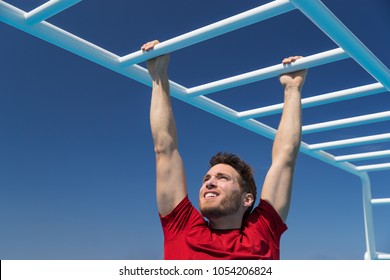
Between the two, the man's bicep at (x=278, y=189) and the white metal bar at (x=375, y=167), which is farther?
the white metal bar at (x=375, y=167)

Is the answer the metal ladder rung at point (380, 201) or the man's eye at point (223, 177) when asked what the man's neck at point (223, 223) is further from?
the metal ladder rung at point (380, 201)

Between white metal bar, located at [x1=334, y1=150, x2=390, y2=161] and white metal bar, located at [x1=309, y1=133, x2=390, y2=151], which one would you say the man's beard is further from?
white metal bar, located at [x1=334, y1=150, x2=390, y2=161]

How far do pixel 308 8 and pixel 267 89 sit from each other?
6.42 feet

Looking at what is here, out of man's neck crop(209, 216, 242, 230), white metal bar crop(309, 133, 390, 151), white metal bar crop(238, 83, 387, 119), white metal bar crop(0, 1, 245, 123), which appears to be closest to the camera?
white metal bar crop(0, 1, 245, 123)

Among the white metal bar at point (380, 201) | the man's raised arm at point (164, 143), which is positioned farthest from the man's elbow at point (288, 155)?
the white metal bar at point (380, 201)

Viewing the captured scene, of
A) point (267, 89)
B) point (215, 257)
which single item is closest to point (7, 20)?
point (215, 257)

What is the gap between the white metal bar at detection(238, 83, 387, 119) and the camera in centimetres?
339

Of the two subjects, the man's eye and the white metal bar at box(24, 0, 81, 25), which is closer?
the white metal bar at box(24, 0, 81, 25)

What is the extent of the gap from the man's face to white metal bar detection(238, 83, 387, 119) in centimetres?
81

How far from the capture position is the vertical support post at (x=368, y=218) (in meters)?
5.85

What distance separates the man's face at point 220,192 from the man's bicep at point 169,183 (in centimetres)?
17

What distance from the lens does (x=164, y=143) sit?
311cm

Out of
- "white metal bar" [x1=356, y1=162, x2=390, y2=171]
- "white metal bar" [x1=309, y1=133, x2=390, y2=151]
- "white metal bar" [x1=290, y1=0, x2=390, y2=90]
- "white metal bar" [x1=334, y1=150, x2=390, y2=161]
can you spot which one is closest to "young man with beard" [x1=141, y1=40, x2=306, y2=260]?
"white metal bar" [x1=290, y1=0, x2=390, y2=90]

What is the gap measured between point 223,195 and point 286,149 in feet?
2.07
